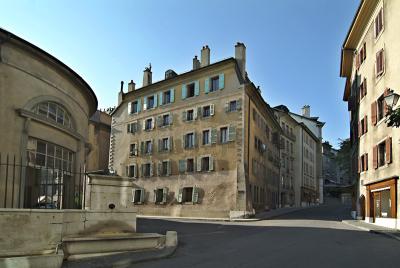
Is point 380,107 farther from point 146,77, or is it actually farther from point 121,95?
point 121,95

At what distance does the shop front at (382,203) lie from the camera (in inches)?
846

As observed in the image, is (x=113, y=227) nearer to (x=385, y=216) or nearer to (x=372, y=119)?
(x=385, y=216)

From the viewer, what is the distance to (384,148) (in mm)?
24266

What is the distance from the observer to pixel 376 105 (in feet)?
82.5

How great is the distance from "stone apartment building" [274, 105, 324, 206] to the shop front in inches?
1079

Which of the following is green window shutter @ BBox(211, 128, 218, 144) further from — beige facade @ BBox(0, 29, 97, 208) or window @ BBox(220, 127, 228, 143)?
beige facade @ BBox(0, 29, 97, 208)

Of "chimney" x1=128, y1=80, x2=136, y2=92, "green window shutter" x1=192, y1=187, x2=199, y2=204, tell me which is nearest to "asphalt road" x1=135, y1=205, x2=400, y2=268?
"green window shutter" x1=192, y1=187, x2=199, y2=204

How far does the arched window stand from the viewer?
13242 mm

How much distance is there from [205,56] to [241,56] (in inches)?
163

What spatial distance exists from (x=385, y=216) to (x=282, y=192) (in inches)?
1229

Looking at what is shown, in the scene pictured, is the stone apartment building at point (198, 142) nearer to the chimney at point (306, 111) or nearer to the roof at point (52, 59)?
the roof at point (52, 59)

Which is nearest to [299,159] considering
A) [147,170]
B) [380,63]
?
[147,170]

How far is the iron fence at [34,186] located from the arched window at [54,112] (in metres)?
1.78

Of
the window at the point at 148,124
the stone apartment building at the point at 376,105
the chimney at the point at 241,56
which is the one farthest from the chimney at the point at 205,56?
the stone apartment building at the point at 376,105
